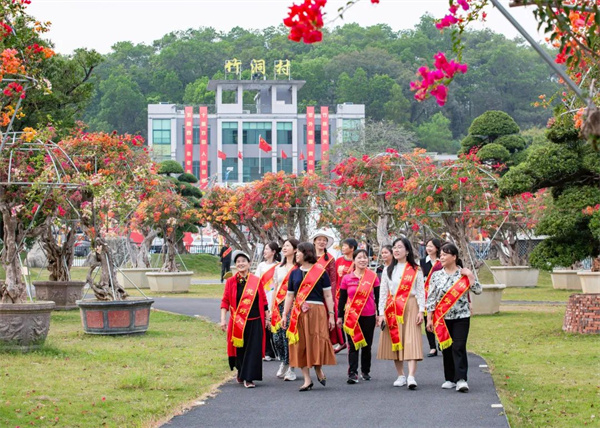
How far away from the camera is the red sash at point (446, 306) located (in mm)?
9867

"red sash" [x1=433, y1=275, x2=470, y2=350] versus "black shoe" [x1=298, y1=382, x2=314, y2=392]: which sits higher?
"red sash" [x1=433, y1=275, x2=470, y2=350]

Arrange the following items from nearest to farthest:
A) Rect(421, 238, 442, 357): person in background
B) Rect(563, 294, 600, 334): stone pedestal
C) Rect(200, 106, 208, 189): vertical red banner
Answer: Rect(421, 238, 442, 357): person in background < Rect(563, 294, 600, 334): stone pedestal < Rect(200, 106, 208, 189): vertical red banner

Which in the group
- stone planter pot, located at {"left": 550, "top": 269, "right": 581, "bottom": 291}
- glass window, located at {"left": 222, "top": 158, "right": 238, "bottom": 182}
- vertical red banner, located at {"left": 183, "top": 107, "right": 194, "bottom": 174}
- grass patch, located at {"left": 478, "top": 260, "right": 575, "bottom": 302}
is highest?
vertical red banner, located at {"left": 183, "top": 107, "right": 194, "bottom": 174}

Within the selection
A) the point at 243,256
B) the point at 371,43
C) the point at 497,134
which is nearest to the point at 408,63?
the point at 371,43

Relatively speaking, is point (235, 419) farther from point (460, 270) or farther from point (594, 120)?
point (594, 120)

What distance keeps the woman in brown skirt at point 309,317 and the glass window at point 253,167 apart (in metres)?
65.9

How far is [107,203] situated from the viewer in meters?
17.4

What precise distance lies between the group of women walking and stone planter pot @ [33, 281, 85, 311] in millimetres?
11544

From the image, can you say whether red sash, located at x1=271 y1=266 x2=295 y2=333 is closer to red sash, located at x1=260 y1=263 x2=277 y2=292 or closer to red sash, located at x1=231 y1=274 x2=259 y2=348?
red sash, located at x1=260 y1=263 x2=277 y2=292

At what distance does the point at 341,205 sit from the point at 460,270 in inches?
766

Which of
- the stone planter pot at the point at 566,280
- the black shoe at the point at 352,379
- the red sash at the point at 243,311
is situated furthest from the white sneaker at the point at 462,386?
the stone planter pot at the point at 566,280

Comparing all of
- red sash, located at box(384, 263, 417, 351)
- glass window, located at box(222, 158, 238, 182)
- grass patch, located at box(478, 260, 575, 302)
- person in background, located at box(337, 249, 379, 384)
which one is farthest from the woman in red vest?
glass window, located at box(222, 158, 238, 182)

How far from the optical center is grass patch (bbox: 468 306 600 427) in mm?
8547

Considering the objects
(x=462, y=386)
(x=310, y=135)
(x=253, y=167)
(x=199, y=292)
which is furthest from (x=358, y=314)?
(x=253, y=167)
